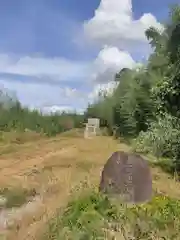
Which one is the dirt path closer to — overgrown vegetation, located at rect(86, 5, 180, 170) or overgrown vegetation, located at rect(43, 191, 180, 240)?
overgrown vegetation, located at rect(43, 191, 180, 240)

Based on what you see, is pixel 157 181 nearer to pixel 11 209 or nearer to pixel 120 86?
pixel 11 209

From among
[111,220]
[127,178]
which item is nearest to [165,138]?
[127,178]

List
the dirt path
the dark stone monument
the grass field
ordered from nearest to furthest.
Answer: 1. the grass field
2. the dark stone monument
3. the dirt path

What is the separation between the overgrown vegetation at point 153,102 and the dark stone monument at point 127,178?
7.04m

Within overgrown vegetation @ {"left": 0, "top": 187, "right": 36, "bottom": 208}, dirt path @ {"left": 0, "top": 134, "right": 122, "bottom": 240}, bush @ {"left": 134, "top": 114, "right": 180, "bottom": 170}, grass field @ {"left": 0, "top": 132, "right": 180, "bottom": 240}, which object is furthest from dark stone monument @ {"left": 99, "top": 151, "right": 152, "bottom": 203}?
bush @ {"left": 134, "top": 114, "right": 180, "bottom": 170}

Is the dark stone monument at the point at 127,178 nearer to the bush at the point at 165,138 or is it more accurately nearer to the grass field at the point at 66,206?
the grass field at the point at 66,206

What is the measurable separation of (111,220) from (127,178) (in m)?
1.41

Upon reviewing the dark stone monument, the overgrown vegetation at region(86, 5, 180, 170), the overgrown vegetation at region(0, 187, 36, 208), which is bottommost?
the overgrown vegetation at region(0, 187, 36, 208)

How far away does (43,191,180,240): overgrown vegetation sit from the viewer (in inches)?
257

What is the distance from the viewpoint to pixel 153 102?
804 inches

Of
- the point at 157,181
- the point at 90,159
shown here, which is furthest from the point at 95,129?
the point at 157,181

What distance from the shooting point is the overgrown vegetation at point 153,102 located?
51.5 feet

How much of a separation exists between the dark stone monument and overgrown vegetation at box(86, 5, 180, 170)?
277 inches

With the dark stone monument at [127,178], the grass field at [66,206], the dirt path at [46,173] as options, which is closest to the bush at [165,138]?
the grass field at [66,206]
